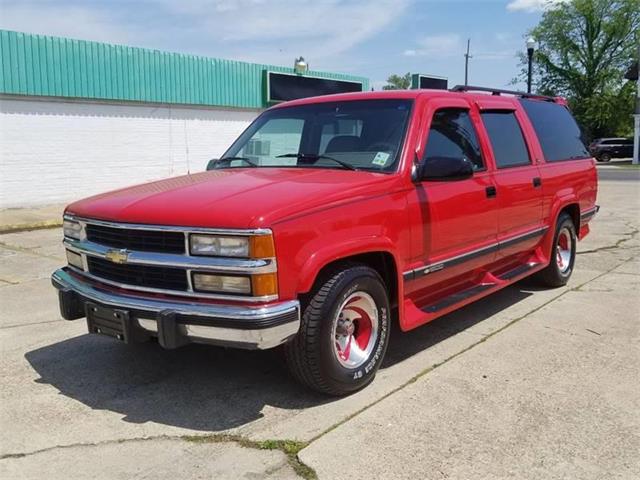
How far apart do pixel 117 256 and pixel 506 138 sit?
3704 mm

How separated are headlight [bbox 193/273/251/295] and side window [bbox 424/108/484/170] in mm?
1800

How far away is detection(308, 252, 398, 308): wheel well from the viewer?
12.9 feet

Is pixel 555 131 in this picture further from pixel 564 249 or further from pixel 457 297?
pixel 457 297

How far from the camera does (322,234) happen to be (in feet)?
11.9

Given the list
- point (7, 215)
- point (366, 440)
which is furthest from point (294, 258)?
point (7, 215)

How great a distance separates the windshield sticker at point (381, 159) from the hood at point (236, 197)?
0.16m

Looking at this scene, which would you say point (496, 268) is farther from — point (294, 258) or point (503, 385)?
point (294, 258)

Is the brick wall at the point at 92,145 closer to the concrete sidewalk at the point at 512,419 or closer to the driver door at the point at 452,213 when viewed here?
the driver door at the point at 452,213

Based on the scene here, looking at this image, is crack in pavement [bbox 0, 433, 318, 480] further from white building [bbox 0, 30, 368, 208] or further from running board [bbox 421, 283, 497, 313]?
white building [bbox 0, 30, 368, 208]

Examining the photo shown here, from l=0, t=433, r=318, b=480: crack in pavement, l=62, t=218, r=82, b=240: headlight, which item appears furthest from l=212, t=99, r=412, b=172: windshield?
l=0, t=433, r=318, b=480: crack in pavement

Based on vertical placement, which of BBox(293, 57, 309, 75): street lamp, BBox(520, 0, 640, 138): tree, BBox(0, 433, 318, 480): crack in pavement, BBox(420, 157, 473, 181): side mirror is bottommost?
BBox(0, 433, 318, 480): crack in pavement

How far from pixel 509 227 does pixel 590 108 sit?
53.4 meters

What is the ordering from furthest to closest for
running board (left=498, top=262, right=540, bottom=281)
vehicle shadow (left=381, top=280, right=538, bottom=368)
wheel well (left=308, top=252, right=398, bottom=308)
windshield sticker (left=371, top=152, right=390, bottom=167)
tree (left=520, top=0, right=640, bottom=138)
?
tree (left=520, top=0, right=640, bottom=138) < running board (left=498, top=262, right=540, bottom=281) < vehicle shadow (left=381, top=280, right=538, bottom=368) < windshield sticker (left=371, top=152, right=390, bottom=167) < wheel well (left=308, top=252, right=398, bottom=308)

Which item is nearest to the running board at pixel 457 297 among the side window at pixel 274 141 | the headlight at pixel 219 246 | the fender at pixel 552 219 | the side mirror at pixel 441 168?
the side mirror at pixel 441 168
